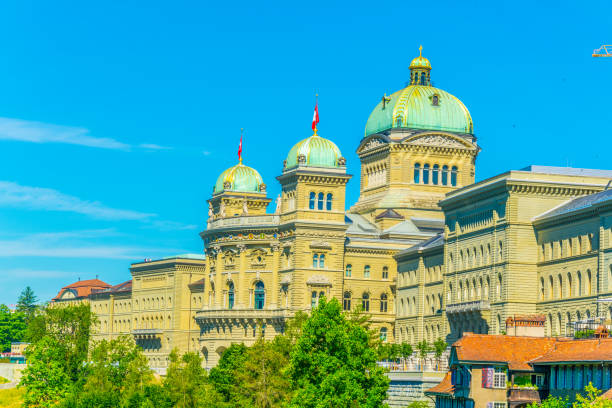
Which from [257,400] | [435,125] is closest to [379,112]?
[435,125]

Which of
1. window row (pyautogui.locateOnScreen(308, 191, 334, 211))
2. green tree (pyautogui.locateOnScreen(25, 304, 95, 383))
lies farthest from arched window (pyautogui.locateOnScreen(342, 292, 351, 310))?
green tree (pyautogui.locateOnScreen(25, 304, 95, 383))

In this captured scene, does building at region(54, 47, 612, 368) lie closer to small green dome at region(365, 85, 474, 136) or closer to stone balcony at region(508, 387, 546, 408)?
small green dome at region(365, 85, 474, 136)

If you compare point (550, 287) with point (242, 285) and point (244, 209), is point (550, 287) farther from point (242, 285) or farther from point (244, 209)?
point (244, 209)

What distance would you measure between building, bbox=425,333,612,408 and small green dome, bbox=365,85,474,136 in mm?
88447

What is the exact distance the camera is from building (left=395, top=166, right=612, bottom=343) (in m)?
119

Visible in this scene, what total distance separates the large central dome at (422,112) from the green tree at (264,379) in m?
63.3

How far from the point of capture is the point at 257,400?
117000 mm

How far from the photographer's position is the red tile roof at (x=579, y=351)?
8838cm

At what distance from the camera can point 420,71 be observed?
192250 mm

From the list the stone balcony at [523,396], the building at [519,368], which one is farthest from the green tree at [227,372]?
the stone balcony at [523,396]

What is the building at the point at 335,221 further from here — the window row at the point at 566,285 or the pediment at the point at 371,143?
the window row at the point at 566,285

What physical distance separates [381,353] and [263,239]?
146ft

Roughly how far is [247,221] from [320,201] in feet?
35.2

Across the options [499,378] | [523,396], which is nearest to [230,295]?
[499,378]
